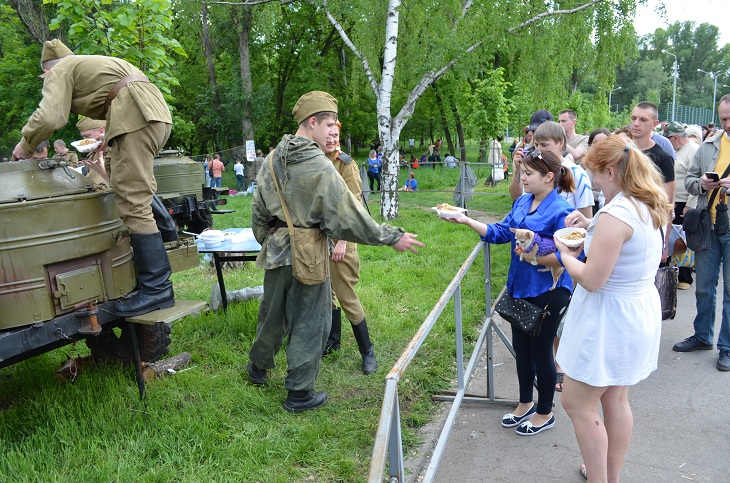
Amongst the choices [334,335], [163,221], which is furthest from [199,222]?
[334,335]

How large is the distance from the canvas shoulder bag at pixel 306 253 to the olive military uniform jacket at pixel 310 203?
0.04 m

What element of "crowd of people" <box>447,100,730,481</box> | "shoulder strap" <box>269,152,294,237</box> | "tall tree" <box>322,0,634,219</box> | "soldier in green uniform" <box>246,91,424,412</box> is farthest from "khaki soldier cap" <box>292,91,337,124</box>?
"tall tree" <box>322,0,634,219</box>

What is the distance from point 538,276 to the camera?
3576 mm

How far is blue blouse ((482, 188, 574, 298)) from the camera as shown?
3.53 metres

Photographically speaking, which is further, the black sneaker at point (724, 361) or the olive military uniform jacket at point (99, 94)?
the black sneaker at point (724, 361)

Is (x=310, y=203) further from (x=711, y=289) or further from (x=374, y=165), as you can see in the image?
(x=374, y=165)

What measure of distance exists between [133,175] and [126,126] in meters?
0.31

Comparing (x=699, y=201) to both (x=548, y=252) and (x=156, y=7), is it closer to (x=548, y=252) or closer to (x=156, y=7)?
(x=548, y=252)

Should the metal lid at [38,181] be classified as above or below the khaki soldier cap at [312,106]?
below

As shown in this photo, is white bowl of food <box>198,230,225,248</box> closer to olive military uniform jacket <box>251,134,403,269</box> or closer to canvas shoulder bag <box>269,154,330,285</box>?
olive military uniform jacket <box>251,134,403,269</box>

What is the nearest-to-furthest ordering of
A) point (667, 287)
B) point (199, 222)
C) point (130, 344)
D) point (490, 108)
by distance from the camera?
point (130, 344), point (667, 287), point (199, 222), point (490, 108)

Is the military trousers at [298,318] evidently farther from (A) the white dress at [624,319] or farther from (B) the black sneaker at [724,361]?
(B) the black sneaker at [724,361]

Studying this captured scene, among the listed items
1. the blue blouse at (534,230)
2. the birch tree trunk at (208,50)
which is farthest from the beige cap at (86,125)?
the birch tree trunk at (208,50)

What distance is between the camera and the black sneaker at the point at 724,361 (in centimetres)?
463
